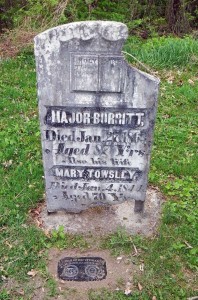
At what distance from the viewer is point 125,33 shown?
3.48 m

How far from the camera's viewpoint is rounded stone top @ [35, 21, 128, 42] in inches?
135

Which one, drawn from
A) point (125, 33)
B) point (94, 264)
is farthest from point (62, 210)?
point (125, 33)

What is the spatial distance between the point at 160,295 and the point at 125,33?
203cm

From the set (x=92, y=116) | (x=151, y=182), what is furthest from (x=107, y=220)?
(x=92, y=116)

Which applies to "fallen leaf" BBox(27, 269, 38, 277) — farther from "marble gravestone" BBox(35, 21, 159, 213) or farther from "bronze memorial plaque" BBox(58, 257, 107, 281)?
"marble gravestone" BBox(35, 21, 159, 213)

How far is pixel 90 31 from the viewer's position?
3461 mm

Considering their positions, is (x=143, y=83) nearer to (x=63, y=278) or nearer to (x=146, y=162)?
(x=146, y=162)

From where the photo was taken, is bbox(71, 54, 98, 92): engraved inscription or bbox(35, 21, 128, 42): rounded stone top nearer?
bbox(35, 21, 128, 42): rounded stone top

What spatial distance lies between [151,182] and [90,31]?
6.69 ft

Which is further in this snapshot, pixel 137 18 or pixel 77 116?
pixel 137 18

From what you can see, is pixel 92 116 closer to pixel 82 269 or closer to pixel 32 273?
pixel 82 269

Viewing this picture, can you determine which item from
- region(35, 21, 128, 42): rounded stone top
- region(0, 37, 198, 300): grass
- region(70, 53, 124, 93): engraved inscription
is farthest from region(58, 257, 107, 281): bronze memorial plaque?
region(35, 21, 128, 42): rounded stone top

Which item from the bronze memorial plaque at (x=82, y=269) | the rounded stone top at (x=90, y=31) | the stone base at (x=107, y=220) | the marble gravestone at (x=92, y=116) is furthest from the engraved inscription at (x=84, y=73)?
the bronze memorial plaque at (x=82, y=269)

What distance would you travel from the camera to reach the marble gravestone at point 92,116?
353 centimetres
